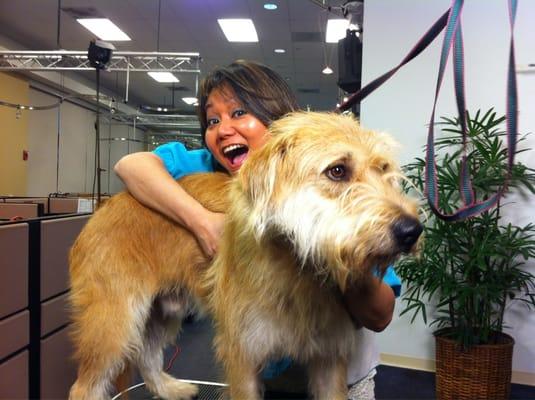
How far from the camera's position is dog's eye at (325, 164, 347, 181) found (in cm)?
98

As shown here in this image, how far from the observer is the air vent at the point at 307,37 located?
7.86m

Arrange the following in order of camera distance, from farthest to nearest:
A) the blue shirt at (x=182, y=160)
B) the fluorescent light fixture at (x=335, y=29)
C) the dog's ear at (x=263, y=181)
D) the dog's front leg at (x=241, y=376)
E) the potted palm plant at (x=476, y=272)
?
the fluorescent light fixture at (x=335, y=29)
the potted palm plant at (x=476, y=272)
the blue shirt at (x=182, y=160)
the dog's front leg at (x=241, y=376)
the dog's ear at (x=263, y=181)

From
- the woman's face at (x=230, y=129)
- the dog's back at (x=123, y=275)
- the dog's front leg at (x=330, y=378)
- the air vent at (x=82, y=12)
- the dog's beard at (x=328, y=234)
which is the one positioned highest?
the air vent at (x=82, y=12)

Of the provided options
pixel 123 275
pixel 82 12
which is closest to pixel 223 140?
pixel 123 275

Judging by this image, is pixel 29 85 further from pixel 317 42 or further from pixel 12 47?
pixel 317 42

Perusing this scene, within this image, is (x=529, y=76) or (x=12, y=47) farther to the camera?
(x=12, y=47)

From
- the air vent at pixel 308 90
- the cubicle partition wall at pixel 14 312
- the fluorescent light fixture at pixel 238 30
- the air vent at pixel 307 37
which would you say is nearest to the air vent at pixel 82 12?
the fluorescent light fixture at pixel 238 30

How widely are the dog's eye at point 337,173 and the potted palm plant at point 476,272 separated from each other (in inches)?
77.0

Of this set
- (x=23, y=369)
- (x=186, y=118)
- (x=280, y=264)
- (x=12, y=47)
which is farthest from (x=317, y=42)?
(x=280, y=264)

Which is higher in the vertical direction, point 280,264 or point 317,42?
point 317,42

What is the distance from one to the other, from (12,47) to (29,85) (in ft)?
4.02

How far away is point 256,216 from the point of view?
3.20ft

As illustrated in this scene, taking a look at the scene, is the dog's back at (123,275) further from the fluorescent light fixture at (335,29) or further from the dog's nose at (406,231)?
the fluorescent light fixture at (335,29)

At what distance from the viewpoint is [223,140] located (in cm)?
134
